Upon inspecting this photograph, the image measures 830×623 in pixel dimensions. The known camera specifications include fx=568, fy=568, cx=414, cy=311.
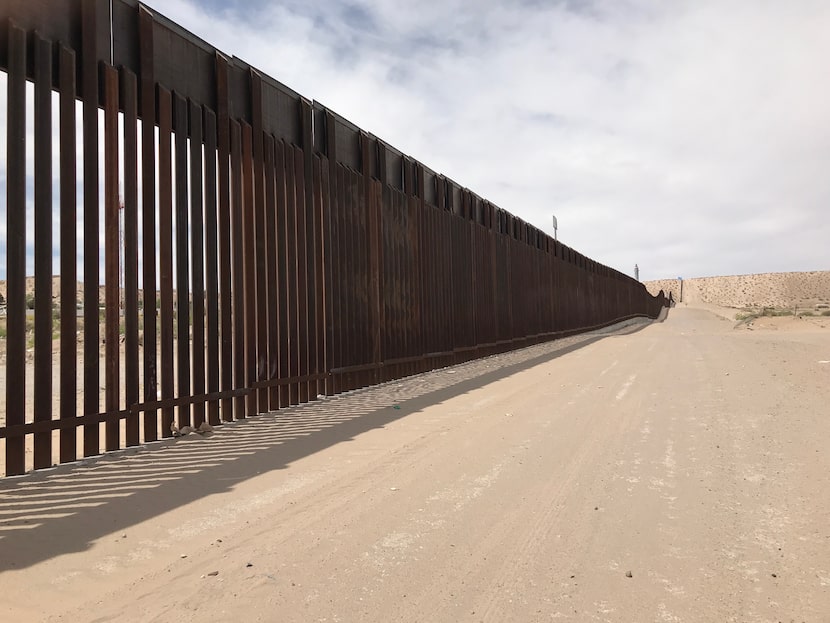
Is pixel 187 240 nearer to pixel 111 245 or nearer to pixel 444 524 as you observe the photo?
pixel 111 245

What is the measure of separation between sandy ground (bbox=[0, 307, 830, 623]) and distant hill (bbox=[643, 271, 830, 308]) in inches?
5756

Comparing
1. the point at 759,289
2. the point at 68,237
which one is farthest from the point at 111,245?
the point at 759,289

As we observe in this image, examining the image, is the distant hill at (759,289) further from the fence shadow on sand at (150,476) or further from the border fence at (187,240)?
the fence shadow on sand at (150,476)

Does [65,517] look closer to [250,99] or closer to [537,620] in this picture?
[537,620]

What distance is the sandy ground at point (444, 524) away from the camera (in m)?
2.70

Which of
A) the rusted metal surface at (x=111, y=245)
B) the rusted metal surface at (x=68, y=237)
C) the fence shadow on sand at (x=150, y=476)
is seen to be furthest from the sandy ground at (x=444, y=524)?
the rusted metal surface at (x=68, y=237)

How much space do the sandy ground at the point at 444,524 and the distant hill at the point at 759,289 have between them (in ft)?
480

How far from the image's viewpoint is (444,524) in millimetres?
3646

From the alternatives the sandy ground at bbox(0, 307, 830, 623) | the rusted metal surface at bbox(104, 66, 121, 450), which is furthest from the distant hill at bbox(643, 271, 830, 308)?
the rusted metal surface at bbox(104, 66, 121, 450)

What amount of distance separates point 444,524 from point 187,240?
193 inches

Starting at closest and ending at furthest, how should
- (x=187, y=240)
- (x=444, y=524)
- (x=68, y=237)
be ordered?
(x=444, y=524)
(x=68, y=237)
(x=187, y=240)

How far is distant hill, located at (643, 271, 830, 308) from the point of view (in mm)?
142000

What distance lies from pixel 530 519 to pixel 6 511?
366cm

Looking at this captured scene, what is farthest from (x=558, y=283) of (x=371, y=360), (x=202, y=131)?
(x=202, y=131)
